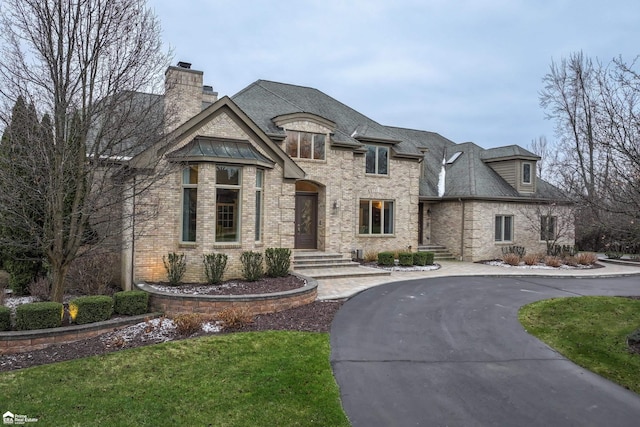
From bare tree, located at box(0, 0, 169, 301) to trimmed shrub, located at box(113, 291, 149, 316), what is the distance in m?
1.31

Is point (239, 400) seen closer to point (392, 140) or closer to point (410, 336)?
point (410, 336)

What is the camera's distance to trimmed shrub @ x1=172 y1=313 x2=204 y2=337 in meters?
7.88

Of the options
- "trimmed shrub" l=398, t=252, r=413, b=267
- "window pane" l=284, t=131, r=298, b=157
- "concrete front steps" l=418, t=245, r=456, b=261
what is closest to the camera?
"window pane" l=284, t=131, r=298, b=157

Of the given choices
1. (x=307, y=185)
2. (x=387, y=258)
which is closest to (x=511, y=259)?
(x=387, y=258)

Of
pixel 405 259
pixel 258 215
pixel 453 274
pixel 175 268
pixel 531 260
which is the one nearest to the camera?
pixel 175 268

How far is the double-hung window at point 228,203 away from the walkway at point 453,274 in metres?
3.16

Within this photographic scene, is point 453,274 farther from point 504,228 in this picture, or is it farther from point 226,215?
point 226,215

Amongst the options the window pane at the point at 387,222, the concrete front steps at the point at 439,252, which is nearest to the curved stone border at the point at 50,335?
the window pane at the point at 387,222

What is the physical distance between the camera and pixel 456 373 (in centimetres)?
609

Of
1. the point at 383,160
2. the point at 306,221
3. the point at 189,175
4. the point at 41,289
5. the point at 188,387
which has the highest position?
the point at 383,160

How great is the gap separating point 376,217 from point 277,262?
8.49 metres

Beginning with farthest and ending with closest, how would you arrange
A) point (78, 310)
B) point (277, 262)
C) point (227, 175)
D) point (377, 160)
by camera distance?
point (377, 160) → point (277, 262) → point (227, 175) → point (78, 310)

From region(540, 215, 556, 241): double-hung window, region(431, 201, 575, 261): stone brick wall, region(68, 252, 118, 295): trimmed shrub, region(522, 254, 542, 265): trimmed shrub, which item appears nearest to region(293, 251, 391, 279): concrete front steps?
region(68, 252, 118, 295): trimmed shrub

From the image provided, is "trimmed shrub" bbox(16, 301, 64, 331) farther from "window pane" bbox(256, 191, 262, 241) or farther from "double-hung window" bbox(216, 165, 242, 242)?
"window pane" bbox(256, 191, 262, 241)
